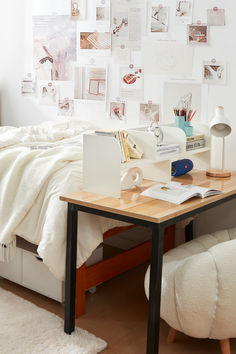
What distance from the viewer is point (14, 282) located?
8.94ft

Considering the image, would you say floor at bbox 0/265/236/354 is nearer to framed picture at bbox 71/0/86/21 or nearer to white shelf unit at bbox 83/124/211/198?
white shelf unit at bbox 83/124/211/198

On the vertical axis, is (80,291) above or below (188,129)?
below

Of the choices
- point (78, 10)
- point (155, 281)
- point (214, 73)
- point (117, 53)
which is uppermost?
point (78, 10)

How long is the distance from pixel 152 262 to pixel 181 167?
83 centimetres

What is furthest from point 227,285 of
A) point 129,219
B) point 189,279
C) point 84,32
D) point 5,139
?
point 84,32

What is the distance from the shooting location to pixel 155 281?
1.86 metres

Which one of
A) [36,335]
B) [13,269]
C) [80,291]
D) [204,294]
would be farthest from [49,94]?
[204,294]

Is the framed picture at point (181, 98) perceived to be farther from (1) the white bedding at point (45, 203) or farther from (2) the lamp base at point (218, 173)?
(1) the white bedding at point (45, 203)

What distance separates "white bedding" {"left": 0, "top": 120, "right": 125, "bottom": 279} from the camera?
2.20 metres

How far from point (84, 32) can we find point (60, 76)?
13.8 inches

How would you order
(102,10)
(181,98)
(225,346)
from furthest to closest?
1. (102,10)
2. (181,98)
3. (225,346)

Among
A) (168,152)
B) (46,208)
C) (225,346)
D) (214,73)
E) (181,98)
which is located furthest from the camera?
(181,98)

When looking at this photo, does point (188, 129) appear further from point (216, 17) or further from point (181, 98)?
point (216, 17)

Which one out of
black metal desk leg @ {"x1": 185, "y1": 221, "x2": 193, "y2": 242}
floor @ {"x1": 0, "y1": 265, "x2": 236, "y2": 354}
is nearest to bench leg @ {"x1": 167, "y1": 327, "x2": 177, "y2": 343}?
floor @ {"x1": 0, "y1": 265, "x2": 236, "y2": 354}
